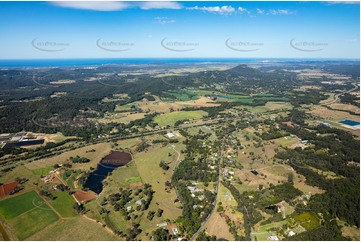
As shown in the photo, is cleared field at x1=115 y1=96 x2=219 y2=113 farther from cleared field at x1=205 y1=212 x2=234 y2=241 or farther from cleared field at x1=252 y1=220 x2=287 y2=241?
cleared field at x1=252 y1=220 x2=287 y2=241

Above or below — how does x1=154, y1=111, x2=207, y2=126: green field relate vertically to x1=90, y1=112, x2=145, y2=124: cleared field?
above

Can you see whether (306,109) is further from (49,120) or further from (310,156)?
(49,120)

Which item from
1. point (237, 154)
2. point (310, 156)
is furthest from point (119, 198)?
point (310, 156)

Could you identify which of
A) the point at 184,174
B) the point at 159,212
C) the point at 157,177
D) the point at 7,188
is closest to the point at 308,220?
the point at 159,212

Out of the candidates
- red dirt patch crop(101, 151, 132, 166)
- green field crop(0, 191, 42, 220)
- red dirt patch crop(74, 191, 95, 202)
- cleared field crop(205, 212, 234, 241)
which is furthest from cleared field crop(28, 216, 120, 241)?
red dirt patch crop(101, 151, 132, 166)

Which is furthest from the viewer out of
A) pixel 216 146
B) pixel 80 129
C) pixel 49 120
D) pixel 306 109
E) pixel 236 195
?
pixel 306 109

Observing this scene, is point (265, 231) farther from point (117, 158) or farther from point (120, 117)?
point (120, 117)
